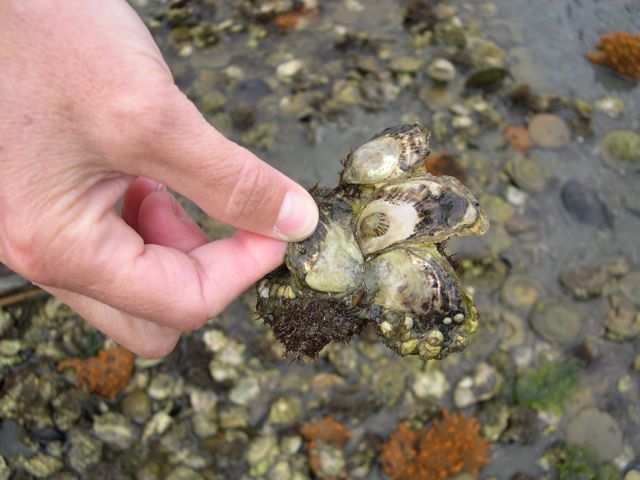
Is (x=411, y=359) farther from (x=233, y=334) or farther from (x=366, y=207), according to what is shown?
(x=366, y=207)

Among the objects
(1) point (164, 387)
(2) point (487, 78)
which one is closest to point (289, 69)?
(2) point (487, 78)

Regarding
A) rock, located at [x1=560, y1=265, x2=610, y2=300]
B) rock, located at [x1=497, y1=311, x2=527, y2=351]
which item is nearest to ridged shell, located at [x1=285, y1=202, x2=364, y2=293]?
rock, located at [x1=497, y1=311, x2=527, y2=351]

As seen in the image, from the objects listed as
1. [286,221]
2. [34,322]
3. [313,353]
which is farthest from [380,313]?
[34,322]

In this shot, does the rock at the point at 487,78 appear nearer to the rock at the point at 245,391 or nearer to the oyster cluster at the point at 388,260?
the oyster cluster at the point at 388,260

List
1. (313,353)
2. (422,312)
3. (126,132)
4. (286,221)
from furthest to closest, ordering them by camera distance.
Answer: (313,353)
(422,312)
(286,221)
(126,132)

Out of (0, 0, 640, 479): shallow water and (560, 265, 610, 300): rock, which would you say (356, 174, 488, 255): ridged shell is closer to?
(0, 0, 640, 479): shallow water

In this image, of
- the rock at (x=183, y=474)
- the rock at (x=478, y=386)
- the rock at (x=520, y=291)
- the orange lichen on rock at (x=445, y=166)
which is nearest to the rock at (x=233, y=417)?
the rock at (x=183, y=474)
